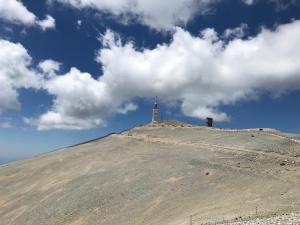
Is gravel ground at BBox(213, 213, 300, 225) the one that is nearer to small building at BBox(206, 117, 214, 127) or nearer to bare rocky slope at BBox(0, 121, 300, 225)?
bare rocky slope at BBox(0, 121, 300, 225)

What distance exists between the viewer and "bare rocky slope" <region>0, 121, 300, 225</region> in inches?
1448

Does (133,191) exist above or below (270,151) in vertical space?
below

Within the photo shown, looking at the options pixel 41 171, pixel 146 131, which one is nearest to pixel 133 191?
pixel 41 171

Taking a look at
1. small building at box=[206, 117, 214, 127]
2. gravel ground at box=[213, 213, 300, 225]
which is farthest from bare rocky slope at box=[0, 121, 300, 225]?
small building at box=[206, 117, 214, 127]

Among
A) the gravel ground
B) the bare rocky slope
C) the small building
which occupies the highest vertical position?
the small building

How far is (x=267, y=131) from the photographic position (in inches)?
2586

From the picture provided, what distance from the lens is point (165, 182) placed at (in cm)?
4641

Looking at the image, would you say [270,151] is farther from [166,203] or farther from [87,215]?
[87,215]

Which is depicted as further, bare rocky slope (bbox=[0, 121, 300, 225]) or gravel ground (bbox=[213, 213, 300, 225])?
bare rocky slope (bbox=[0, 121, 300, 225])

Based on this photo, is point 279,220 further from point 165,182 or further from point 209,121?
point 209,121

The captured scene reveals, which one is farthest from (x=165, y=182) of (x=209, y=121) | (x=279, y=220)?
(x=209, y=121)

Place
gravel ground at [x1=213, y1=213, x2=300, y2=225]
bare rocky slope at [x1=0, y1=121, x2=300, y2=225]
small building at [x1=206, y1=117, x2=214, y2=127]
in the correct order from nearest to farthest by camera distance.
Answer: gravel ground at [x1=213, y1=213, x2=300, y2=225] → bare rocky slope at [x1=0, y1=121, x2=300, y2=225] → small building at [x1=206, y1=117, x2=214, y2=127]

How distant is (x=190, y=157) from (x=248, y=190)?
51.3 ft

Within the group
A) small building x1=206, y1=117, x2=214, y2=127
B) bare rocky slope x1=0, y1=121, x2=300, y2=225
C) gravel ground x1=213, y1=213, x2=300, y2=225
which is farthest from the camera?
small building x1=206, y1=117, x2=214, y2=127
